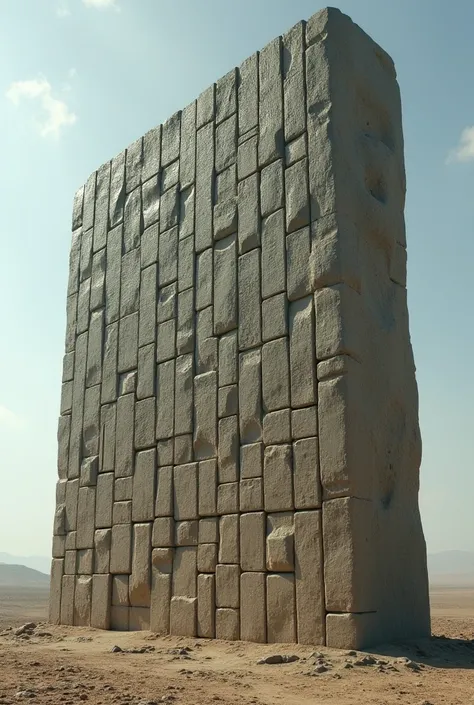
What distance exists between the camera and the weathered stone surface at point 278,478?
6.46 metres

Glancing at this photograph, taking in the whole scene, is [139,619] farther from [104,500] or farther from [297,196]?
[297,196]

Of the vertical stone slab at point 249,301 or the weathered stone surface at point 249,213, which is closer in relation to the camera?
the vertical stone slab at point 249,301

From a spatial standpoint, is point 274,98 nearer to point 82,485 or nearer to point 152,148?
point 152,148

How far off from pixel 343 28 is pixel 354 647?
545 cm

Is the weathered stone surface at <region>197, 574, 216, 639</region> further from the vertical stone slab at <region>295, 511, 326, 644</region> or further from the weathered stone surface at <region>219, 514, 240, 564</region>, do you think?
the vertical stone slab at <region>295, 511, 326, 644</region>

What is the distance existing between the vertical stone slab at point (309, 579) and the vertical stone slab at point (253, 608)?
407 mm

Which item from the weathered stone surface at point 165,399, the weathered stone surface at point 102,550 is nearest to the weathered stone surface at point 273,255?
the weathered stone surface at point 165,399

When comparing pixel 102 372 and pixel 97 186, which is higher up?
pixel 97 186

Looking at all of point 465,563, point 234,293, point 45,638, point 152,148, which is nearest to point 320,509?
point 234,293

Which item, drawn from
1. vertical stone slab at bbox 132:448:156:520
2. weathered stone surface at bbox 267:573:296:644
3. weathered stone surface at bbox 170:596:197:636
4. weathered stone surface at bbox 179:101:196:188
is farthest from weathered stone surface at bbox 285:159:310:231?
weathered stone surface at bbox 170:596:197:636

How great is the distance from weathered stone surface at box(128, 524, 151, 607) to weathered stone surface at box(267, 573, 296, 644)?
1794mm

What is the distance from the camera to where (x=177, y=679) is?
5.18 metres

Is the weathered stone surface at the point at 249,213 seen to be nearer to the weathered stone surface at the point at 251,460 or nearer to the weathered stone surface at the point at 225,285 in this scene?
the weathered stone surface at the point at 225,285

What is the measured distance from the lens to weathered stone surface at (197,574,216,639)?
22.7 ft
